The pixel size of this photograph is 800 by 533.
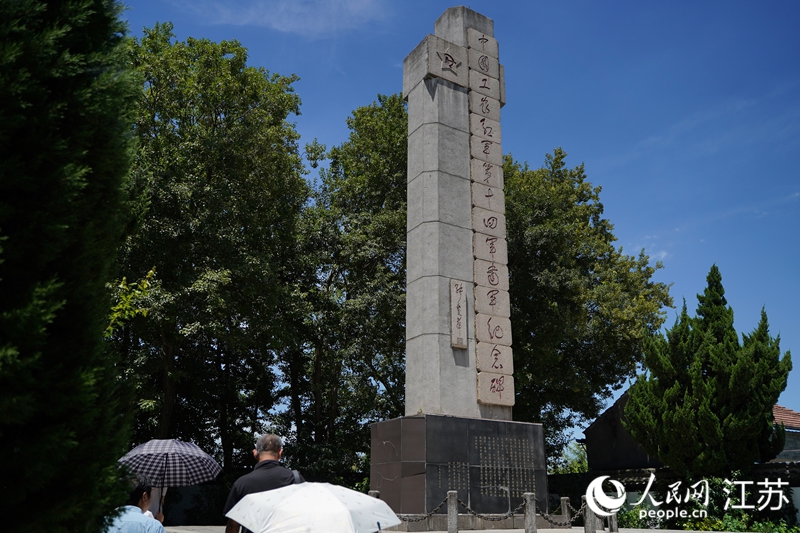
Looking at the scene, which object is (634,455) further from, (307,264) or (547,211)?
(307,264)

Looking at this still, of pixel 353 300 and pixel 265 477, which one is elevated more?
pixel 353 300

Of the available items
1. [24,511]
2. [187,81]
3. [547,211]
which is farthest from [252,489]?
[547,211]

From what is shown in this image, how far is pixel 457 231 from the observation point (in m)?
12.1

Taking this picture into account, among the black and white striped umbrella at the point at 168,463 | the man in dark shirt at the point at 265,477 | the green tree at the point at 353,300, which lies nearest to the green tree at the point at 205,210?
the green tree at the point at 353,300

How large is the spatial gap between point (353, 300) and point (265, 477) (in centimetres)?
1568

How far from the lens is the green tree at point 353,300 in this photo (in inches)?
764

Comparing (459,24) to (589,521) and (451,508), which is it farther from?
(589,521)

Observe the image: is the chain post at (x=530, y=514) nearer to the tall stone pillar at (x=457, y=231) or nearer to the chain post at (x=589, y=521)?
the chain post at (x=589, y=521)

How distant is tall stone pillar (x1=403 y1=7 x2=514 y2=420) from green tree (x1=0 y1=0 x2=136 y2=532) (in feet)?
28.5

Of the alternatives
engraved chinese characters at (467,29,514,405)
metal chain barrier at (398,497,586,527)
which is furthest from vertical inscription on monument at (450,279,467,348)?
metal chain barrier at (398,497,586,527)

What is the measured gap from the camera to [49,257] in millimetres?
2639

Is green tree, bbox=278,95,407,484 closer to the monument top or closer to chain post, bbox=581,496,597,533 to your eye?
the monument top

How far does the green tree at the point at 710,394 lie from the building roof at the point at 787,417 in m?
4.87

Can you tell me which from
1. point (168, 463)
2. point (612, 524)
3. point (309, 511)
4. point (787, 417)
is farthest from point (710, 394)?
point (309, 511)
